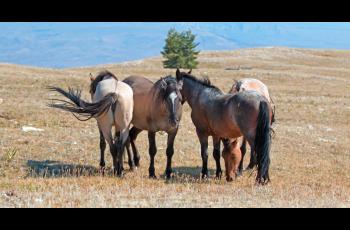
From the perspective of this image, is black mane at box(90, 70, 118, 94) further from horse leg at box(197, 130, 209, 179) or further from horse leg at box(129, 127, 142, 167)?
horse leg at box(197, 130, 209, 179)

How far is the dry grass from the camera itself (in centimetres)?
814

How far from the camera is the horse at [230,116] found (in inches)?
408

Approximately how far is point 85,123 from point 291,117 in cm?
1097

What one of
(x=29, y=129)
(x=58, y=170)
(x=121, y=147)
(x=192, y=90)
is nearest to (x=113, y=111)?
(x=121, y=147)

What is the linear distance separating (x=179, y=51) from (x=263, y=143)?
6105cm

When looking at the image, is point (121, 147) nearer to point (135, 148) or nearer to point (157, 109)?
point (157, 109)

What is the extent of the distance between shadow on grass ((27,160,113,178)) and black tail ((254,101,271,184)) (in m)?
3.44

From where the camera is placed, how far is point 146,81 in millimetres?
13688

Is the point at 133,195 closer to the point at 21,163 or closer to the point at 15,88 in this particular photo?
the point at 21,163

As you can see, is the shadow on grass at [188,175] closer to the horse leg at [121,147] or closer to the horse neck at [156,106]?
the horse leg at [121,147]

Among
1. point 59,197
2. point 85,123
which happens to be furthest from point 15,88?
point 59,197

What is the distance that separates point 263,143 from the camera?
10359mm

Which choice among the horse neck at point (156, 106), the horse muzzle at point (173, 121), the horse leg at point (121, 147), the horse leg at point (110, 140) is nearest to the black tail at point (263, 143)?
the horse muzzle at point (173, 121)

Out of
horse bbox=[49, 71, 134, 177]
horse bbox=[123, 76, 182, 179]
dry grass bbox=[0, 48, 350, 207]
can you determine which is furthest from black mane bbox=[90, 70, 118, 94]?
dry grass bbox=[0, 48, 350, 207]
